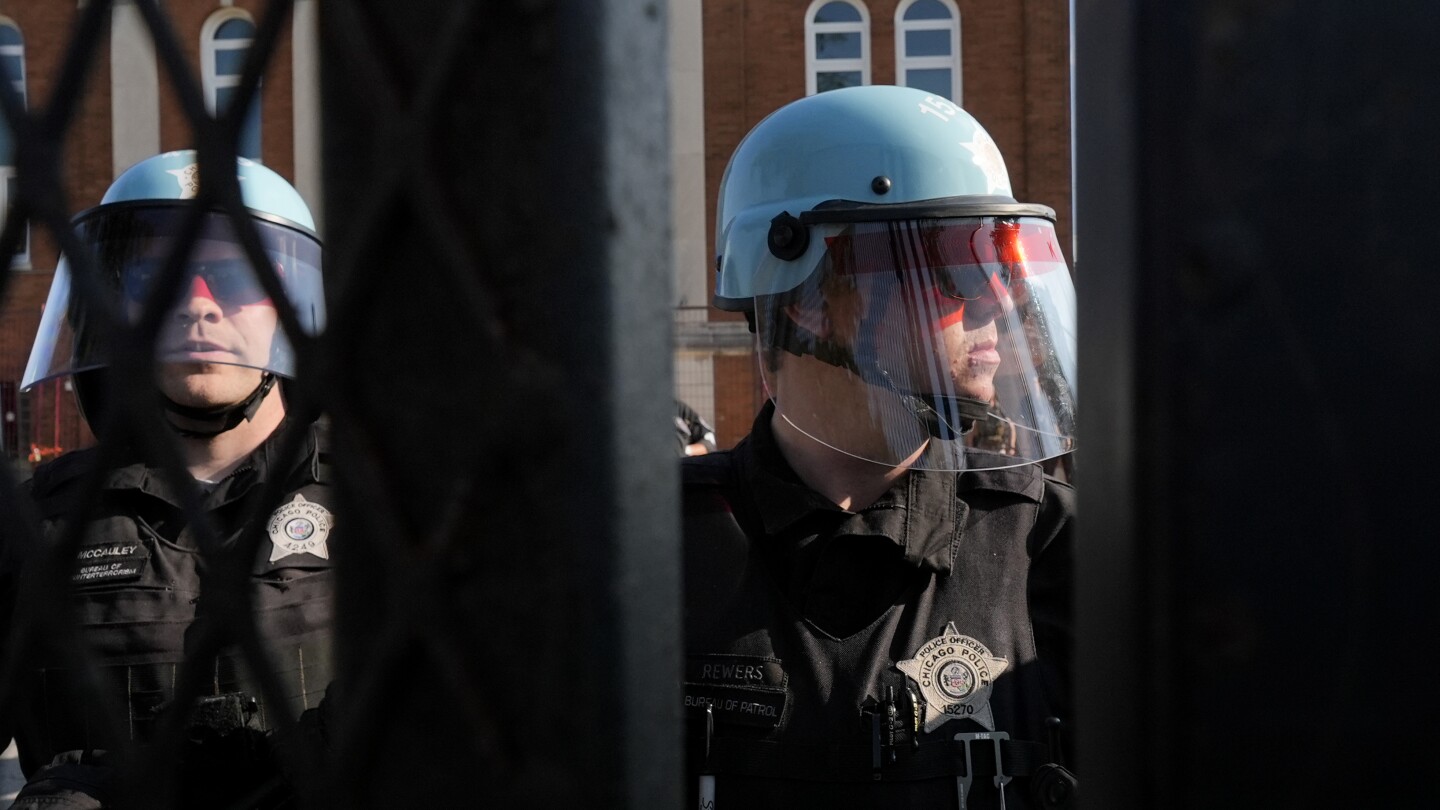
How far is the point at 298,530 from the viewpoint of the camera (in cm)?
243

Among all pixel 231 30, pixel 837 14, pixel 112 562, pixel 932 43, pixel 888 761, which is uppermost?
pixel 837 14

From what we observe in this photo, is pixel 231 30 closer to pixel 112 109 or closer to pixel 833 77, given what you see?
pixel 112 109

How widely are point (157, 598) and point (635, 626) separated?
7.48ft

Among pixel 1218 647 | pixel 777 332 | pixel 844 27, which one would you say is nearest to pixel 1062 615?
pixel 777 332

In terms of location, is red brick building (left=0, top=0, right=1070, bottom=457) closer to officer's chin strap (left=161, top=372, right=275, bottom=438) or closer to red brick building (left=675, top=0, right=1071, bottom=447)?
red brick building (left=675, top=0, right=1071, bottom=447)

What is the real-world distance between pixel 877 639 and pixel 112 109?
9496 millimetres

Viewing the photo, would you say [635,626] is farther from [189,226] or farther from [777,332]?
[777,332]

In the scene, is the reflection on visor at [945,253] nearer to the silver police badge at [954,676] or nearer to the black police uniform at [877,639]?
the black police uniform at [877,639]

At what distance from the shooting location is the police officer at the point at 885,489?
1.83 m

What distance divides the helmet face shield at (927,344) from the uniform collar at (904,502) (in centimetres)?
5

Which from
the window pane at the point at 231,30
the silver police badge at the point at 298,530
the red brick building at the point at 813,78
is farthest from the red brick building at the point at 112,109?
the red brick building at the point at 813,78

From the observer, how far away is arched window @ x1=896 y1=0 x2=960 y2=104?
1586cm

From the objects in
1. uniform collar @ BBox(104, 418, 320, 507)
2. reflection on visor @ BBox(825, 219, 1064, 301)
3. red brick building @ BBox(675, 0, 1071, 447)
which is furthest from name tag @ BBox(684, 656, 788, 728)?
red brick building @ BBox(675, 0, 1071, 447)

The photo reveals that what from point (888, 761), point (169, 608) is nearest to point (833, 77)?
point (169, 608)
